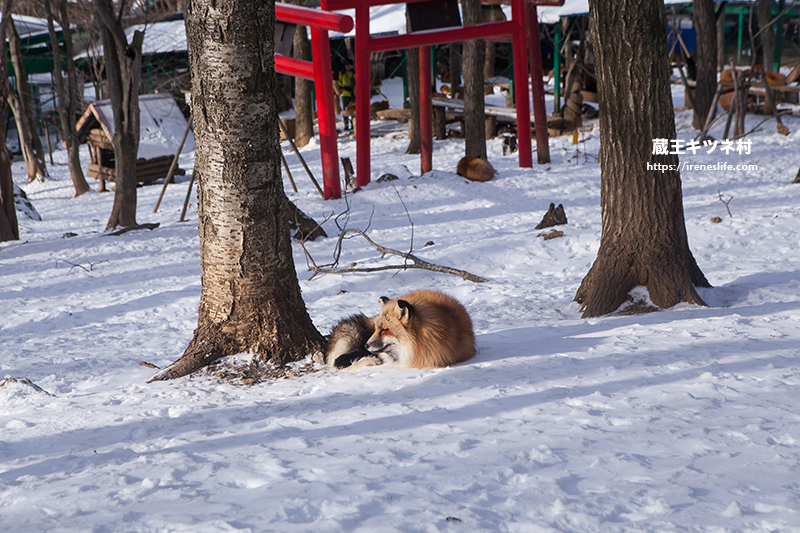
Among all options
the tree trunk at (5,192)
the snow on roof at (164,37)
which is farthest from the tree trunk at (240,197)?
the snow on roof at (164,37)

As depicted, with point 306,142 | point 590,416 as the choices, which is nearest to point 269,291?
point 590,416

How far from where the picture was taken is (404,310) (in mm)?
3969

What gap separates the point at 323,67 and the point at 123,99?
3.40m

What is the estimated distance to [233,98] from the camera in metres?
3.95

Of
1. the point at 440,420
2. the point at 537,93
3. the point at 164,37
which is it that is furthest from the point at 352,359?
the point at 164,37

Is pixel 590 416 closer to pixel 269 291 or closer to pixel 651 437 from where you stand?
pixel 651 437

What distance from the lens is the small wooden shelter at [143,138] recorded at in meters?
17.4

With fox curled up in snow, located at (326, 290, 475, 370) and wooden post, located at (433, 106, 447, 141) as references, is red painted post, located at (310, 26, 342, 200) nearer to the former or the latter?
wooden post, located at (433, 106, 447, 141)

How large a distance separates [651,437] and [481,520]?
107 cm

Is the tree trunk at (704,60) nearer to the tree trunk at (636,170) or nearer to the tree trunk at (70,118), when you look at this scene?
the tree trunk at (636,170)

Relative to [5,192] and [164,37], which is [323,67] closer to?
[5,192]

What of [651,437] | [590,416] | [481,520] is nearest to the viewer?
[481,520]

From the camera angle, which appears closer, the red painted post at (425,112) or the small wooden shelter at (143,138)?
the red painted post at (425,112)

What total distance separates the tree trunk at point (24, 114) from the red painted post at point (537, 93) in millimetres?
11842
